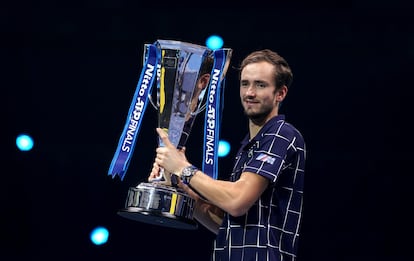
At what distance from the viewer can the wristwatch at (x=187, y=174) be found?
259 cm

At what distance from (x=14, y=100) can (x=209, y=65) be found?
144 centimetres

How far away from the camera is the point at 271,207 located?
2.62 m

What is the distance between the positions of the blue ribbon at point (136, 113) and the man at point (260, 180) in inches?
6.1

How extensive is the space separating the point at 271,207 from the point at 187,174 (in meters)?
0.25

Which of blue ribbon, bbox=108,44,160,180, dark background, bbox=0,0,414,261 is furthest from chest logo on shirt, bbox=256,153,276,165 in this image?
dark background, bbox=0,0,414,261

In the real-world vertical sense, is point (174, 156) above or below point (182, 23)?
below

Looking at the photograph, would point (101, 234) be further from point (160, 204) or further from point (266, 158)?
point (266, 158)

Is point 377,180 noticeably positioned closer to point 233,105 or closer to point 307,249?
point 307,249

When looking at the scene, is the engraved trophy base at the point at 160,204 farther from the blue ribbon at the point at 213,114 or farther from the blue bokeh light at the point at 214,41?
the blue bokeh light at the point at 214,41

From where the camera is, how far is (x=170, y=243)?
412 cm

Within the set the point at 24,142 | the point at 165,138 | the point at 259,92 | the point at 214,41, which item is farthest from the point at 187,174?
the point at 24,142

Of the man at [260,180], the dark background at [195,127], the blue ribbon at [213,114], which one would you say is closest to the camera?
the man at [260,180]

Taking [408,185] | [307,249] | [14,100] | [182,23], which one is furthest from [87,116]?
[408,185]

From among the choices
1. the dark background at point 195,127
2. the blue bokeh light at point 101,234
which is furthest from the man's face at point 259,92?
the blue bokeh light at point 101,234
